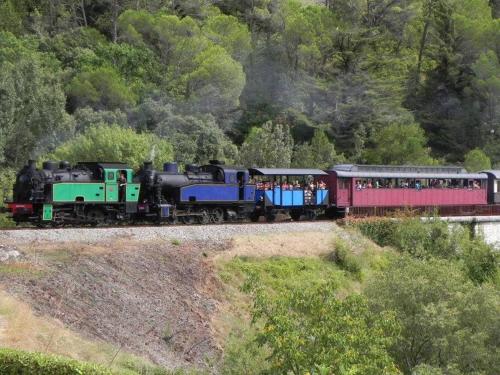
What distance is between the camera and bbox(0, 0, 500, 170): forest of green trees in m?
54.2

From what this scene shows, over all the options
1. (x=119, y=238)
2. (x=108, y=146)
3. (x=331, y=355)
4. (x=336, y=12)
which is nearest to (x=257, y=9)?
(x=336, y=12)

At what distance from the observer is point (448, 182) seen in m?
43.2

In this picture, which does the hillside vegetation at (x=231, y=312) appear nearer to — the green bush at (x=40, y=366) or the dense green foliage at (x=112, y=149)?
the green bush at (x=40, y=366)

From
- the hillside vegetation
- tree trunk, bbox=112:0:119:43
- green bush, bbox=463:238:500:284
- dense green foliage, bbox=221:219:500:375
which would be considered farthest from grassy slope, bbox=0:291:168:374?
tree trunk, bbox=112:0:119:43

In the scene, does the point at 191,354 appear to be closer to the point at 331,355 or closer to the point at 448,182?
the point at 331,355

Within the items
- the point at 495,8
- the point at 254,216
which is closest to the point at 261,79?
the point at 495,8

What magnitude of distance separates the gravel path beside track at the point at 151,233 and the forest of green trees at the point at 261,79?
56.4 feet

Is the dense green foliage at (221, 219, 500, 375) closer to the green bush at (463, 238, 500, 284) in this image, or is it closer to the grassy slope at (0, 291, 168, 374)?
the green bush at (463, 238, 500, 284)

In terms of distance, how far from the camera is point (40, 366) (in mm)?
12648

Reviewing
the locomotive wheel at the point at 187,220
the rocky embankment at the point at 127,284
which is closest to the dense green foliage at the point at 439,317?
the rocky embankment at the point at 127,284

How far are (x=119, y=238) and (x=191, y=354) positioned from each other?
7437mm

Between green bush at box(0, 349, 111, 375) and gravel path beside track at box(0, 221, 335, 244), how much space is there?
433 inches

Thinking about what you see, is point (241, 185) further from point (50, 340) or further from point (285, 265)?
point (50, 340)

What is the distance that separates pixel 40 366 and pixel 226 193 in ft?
67.1
